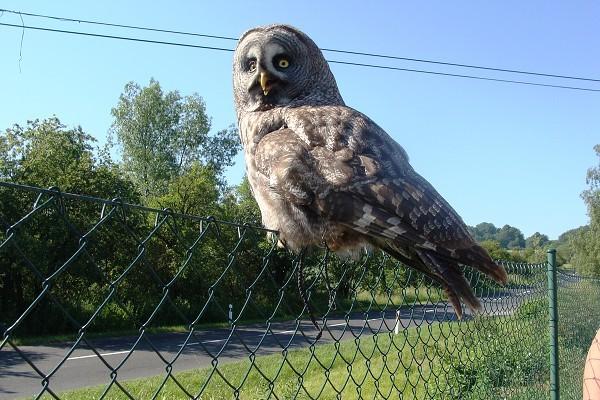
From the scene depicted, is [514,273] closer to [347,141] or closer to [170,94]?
[347,141]

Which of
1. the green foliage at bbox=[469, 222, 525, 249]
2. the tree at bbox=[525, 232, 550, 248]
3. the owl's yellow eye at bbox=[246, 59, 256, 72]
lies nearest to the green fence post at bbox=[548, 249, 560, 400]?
the owl's yellow eye at bbox=[246, 59, 256, 72]

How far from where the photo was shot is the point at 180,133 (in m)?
43.2

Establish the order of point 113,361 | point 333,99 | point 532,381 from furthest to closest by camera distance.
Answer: point 113,361, point 532,381, point 333,99

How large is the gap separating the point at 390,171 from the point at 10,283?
43.6 feet

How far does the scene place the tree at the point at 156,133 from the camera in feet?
135

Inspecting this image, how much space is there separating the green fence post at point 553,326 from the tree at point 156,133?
36.6m

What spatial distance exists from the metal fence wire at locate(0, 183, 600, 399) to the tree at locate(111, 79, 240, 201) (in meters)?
23.3

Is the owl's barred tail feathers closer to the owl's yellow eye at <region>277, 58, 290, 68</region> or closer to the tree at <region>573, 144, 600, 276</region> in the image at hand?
the owl's yellow eye at <region>277, 58, 290, 68</region>

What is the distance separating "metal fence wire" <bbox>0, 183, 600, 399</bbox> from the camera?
6.20ft

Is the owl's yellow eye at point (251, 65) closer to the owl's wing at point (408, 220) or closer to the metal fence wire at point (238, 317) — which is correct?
the metal fence wire at point (238, 317)

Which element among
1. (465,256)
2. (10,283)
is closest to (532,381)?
(465,256)

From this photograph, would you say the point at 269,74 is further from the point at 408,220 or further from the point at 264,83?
the point at 408,220

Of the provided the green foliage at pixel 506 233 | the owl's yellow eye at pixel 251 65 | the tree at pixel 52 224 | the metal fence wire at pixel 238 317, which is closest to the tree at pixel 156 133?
the tree at pixel 52 224

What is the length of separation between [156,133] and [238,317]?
4159cm
